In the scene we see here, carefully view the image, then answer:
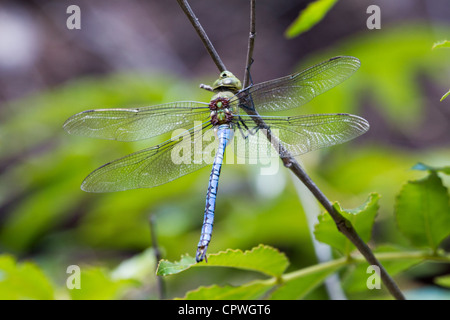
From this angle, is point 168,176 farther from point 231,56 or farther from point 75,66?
point 231,56

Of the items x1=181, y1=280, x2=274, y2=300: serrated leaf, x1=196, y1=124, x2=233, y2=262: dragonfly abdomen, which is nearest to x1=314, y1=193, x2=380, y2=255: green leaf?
x1=181, y1=280, x2=274, y2=300: serrated leaf

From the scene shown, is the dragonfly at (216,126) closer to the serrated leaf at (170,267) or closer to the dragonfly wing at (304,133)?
the dragonfly wing at (304,133)

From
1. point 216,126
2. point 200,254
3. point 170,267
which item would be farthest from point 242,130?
point 170,267

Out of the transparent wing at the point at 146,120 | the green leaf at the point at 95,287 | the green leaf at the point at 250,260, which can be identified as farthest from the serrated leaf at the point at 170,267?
the transparent wing at the point at 146,120

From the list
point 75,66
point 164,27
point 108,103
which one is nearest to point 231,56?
point 164,27

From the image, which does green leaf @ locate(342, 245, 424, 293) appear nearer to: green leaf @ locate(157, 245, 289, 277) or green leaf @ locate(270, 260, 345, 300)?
green leaf @ locate(270, 260, 345, 300)

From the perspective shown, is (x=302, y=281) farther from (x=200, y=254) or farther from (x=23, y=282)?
(x=23, y=282)
